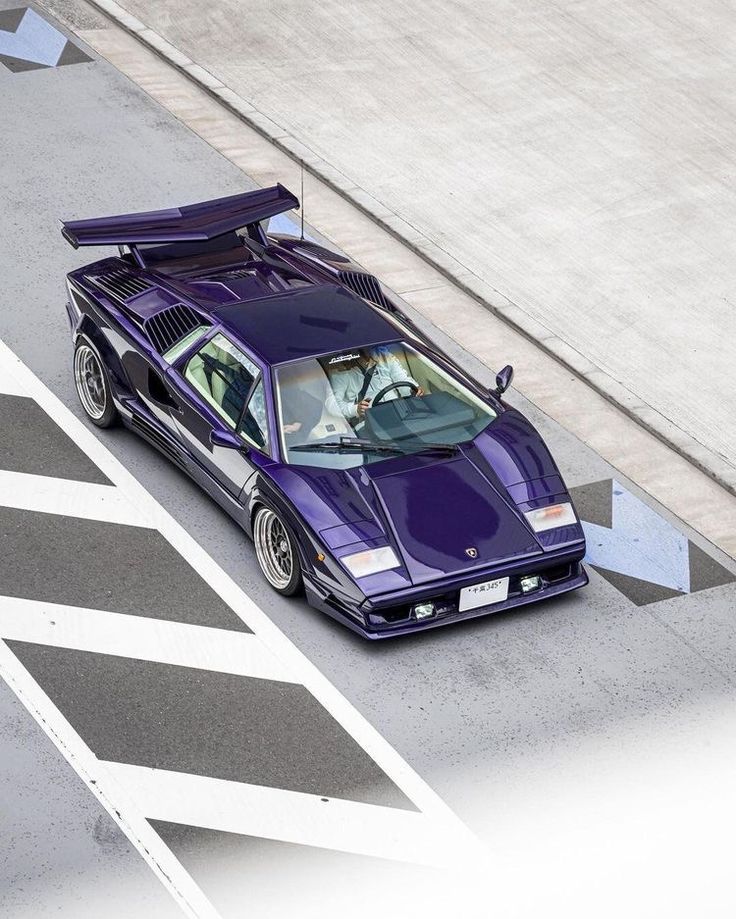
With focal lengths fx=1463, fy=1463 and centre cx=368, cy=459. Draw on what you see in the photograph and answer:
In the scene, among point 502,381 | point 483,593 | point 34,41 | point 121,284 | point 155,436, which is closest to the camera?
point 483,593

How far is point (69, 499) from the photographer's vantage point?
9258mm

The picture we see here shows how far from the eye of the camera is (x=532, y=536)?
8.16 m

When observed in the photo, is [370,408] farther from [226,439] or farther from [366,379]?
[226,439]

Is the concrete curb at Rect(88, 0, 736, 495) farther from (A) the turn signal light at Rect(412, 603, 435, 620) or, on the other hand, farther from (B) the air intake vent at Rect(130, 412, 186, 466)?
(B) the air intake vent at Rect(130, 412, 186, 466)

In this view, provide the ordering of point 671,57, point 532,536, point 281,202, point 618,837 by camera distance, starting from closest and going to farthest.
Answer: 1. point 618,837
2. point 532,536
3. point 281,202
4. point 671,57

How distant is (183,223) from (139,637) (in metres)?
3.08

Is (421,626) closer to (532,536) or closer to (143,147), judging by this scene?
(532,536)

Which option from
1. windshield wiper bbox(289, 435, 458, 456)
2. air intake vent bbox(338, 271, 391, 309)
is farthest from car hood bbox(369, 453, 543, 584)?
air intake vent bbox(338, 271, 391, 309)

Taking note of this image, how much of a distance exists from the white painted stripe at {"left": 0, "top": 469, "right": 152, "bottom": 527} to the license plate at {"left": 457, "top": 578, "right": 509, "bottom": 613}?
7.23 ft

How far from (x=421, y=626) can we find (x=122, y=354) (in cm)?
287

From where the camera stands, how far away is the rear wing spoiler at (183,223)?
957 cm

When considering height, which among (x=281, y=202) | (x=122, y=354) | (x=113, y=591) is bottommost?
(x=113, y=591)

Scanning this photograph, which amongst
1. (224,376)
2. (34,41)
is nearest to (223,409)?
(224,376)

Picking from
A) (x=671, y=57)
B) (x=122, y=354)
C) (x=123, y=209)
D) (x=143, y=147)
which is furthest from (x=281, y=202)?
(x=671, y=57)
